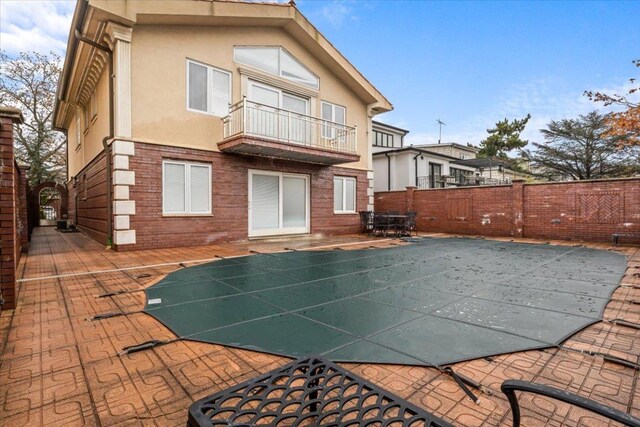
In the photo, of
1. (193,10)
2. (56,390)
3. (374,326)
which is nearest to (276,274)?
(374,326)

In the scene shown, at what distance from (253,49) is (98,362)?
31.7 ft

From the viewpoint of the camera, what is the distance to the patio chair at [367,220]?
1262cm

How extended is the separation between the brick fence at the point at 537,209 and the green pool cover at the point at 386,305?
4481mm

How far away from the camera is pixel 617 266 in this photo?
5.84 metres

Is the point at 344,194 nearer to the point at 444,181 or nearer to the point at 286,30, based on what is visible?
the point at 286,30

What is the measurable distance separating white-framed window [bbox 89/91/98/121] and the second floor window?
53.5ft

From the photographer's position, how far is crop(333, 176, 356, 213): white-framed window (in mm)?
12445

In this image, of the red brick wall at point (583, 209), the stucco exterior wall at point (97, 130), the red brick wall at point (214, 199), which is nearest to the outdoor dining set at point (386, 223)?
the red brick wall at point (214, 199)

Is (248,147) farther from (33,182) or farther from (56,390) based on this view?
(33,182)

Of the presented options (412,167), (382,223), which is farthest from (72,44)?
(412,167)

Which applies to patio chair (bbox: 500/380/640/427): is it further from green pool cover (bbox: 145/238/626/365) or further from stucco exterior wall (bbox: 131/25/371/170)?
stucco exterior wall (bbox: 131/25/371/170)

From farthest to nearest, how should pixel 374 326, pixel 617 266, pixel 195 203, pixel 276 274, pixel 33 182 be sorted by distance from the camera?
pixel 33 182, pixel 195 203, pixel 617 266, pixel 276 274, pixel 374 326

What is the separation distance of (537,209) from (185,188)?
11.2 m

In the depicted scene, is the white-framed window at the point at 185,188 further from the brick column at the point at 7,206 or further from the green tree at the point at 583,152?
the green tree at the point at 583,152
